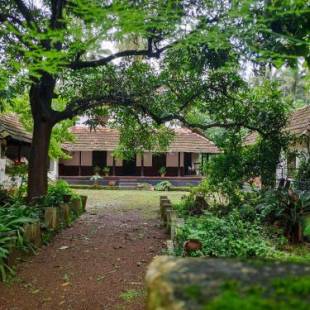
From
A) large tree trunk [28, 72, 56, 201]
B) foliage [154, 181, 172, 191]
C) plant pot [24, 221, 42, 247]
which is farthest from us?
foliage [154, 181, 172, 191]

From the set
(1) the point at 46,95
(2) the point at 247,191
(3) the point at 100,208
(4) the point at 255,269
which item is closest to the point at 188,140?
(3) the point at 100,208

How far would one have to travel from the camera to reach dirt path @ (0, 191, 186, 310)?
4.98 m

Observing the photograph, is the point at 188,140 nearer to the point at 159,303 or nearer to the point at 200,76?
the point at 200,76

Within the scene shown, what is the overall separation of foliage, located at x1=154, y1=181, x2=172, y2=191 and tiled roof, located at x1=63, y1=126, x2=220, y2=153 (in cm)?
249

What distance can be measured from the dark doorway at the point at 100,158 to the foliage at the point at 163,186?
5.72 meters

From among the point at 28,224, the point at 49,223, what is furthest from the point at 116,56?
the point at 28,224

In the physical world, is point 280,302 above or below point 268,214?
above

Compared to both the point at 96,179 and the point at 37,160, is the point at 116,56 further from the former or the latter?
the point at 96,179

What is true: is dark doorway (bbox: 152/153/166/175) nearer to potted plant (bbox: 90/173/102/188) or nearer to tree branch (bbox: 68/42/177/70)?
potted plant (bbox: 90/173/102/188)

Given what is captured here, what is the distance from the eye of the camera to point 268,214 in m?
8.24

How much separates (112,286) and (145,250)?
2192mm

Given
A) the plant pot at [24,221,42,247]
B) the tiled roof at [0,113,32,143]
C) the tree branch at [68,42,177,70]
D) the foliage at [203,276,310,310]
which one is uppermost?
the tree branch at [68,42,177,70]

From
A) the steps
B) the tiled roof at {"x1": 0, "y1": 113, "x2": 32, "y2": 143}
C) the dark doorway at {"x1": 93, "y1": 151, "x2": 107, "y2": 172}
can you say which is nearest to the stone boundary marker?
→ the tiled roof at {"x1": 0, "y1": 113, "x2": 32, "y2": 143}

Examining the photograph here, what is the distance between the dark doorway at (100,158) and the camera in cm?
2919
